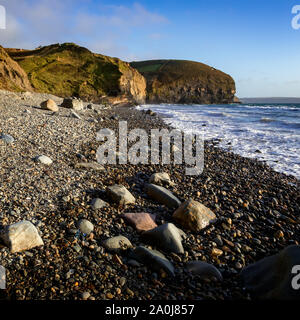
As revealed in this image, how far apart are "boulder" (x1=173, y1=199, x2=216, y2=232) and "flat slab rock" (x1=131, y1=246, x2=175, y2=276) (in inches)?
33.0

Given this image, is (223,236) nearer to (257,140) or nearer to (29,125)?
(29,125)

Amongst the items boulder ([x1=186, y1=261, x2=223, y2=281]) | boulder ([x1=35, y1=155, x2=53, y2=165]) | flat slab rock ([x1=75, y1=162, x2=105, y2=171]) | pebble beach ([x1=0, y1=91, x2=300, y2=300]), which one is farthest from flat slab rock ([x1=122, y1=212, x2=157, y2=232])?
boulder ([x1=35, y1=155, x2=53, y2=165])

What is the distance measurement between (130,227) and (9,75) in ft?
68.6

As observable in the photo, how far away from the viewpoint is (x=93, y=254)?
2.50m

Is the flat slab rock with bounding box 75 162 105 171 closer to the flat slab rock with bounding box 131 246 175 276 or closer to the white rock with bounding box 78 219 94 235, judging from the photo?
the white rock with bounding box 78 219 94 235

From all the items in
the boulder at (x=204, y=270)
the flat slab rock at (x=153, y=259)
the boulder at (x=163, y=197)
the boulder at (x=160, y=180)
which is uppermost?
the boulder at (x=160, y=180)

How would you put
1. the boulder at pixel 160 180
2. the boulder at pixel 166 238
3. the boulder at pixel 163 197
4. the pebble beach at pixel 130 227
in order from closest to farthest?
the pebble beach at pixel 130 227, the boulder at pixel 166 238, the boulder at pixel 163 197, the boulder at pixel 160 180

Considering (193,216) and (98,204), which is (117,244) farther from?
(193,216)

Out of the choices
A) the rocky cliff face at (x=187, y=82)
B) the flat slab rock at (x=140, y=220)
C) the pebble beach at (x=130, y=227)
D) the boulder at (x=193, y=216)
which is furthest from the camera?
the rocky cliff face at (x=187, y=82)

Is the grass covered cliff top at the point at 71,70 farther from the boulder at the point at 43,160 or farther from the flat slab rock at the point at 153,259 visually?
the flat slab rock at the point at 153,259

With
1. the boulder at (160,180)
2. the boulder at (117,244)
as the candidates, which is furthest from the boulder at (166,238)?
the boulder at (160,180)

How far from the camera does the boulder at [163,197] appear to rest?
148 inches

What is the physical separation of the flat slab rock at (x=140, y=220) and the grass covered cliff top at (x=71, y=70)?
2765 centimetres

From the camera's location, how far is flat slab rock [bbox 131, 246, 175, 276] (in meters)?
2.38
